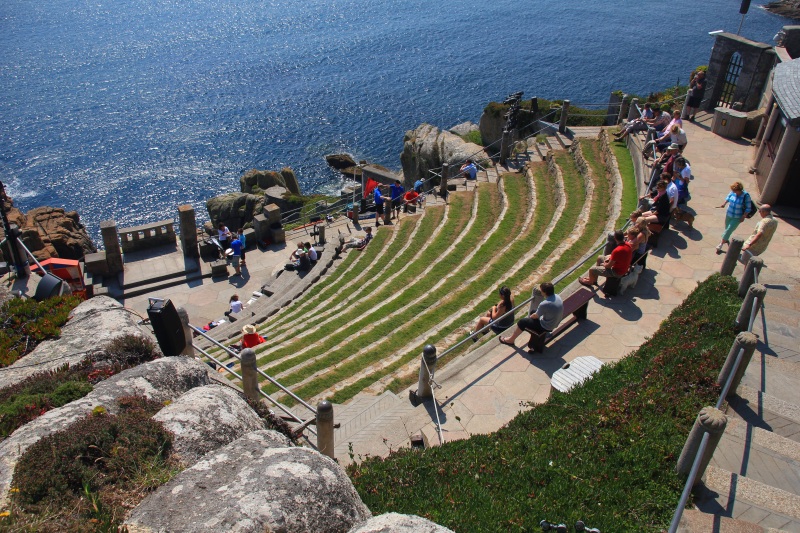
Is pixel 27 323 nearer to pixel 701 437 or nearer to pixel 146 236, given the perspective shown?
pixel 701 437

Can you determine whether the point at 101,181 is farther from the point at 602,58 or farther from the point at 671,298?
the point at 602,58

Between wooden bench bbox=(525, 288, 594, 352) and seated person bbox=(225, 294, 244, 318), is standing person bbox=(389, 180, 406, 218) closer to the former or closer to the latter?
seated person bbox=(225, 294, 244, 318)

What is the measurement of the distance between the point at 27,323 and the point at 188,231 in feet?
41.5

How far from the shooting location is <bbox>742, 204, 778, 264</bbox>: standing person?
13914 millimetres

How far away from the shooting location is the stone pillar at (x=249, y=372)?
455 inches

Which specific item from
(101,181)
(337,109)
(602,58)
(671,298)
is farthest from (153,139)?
(671,298)

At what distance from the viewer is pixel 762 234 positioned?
14133 mm

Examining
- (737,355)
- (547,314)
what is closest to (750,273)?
(737,355)

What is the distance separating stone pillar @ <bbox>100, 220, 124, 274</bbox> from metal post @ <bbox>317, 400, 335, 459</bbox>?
15468mm

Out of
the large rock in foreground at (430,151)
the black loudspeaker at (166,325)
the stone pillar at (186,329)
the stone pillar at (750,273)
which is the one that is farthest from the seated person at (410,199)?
Result: the black loudspeaker at (166,325)

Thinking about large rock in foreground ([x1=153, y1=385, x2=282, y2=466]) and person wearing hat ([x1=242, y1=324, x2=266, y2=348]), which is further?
person wearing hat ([x1=242, y1=324, x2=266, y2=348])

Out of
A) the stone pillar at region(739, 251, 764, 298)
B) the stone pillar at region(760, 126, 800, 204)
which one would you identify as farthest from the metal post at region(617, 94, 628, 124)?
the stone pillar at region(739, 251, 764, 298)

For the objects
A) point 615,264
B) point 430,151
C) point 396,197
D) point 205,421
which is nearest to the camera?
point 205,421

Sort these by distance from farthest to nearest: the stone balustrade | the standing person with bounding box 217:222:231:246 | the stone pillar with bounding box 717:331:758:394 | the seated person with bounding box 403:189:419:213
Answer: the seated person with bounding box 403:189:419:213, the standing person with bounding box 217:222:231:246, the stone balustrade, the stone pillar with bounding box 717:331:758:394
